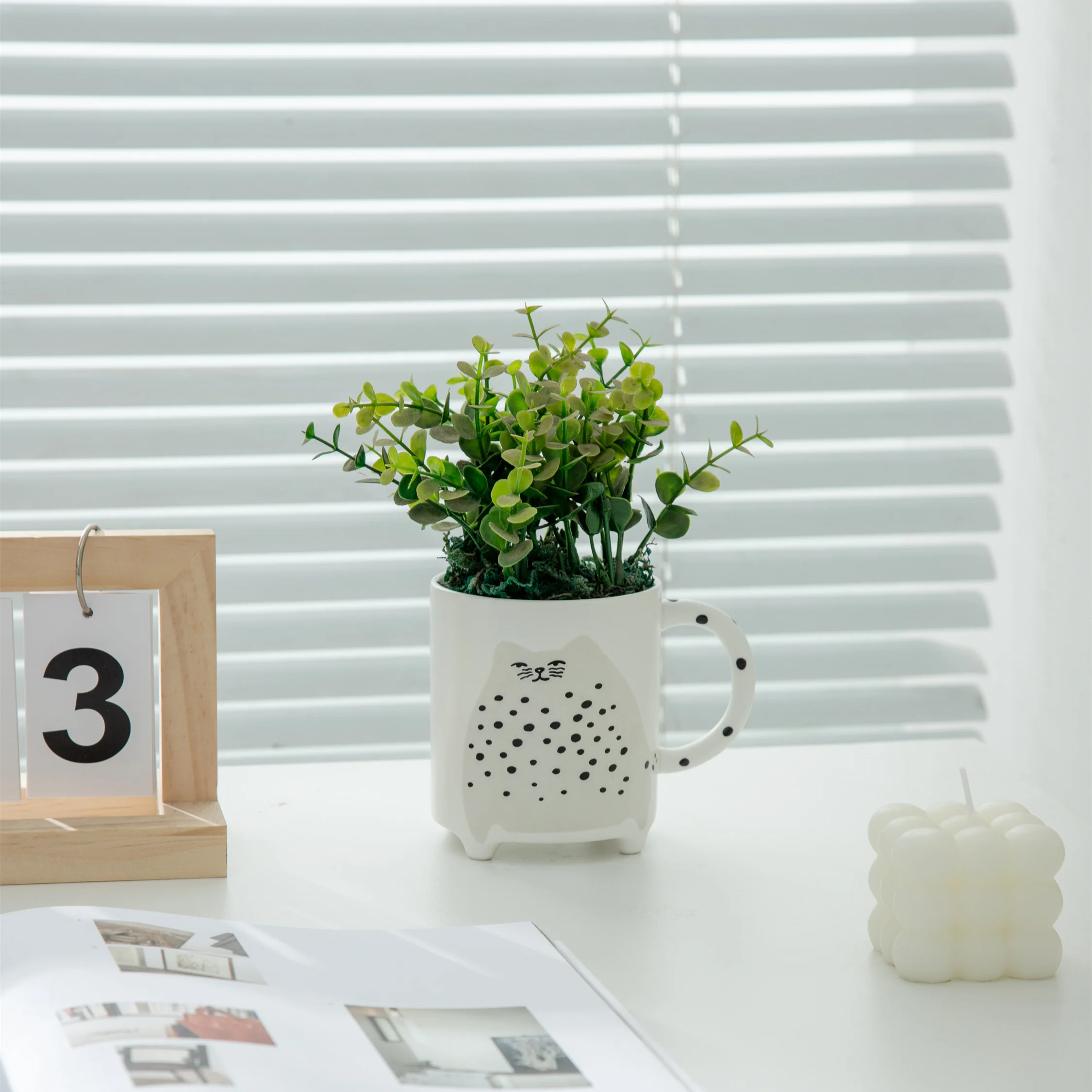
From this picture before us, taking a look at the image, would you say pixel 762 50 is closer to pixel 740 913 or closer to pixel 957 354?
pixel 957 354

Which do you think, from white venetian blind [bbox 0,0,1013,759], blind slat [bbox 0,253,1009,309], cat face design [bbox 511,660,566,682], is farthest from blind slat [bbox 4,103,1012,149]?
cat face design [bbox 511,660,566,682]

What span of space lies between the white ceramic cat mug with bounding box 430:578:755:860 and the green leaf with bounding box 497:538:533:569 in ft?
0.11

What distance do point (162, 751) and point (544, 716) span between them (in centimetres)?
22

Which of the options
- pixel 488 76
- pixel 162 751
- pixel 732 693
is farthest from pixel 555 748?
pixel 488 76

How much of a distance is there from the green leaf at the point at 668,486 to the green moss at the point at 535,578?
0.14ft

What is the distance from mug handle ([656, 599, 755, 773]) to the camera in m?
0.71

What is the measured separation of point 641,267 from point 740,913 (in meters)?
0.75

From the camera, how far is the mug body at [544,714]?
65cm

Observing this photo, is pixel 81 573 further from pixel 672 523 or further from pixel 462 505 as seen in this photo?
pixel 672 523

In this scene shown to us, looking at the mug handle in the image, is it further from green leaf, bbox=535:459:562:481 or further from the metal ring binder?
the metal ring binder

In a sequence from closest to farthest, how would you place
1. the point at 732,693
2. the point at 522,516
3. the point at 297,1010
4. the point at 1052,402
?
1. the point at 297,1010
2. the point at 522,516
3. the point at 732,693
4. the point at 1052,402

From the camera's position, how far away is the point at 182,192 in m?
1.14

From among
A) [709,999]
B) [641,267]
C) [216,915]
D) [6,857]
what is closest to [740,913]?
[709,999]

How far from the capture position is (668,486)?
66cm
